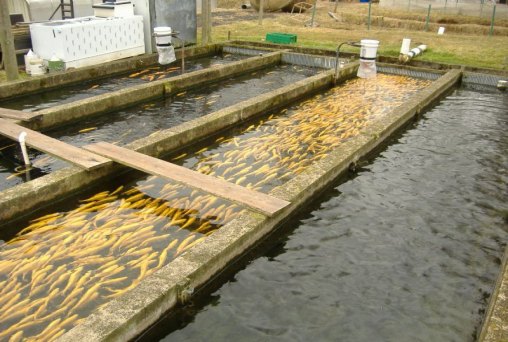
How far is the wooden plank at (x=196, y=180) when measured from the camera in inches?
267

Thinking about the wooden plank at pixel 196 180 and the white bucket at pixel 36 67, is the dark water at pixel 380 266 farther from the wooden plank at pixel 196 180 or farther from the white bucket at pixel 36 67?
the white bucket at pixel 36 67

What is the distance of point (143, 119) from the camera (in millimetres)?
11648

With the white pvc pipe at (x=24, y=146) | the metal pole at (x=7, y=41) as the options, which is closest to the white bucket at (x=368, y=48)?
the white pvc pipe at (x=24, y=146)

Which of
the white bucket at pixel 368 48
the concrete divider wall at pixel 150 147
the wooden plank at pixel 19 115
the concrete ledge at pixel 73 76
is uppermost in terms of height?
the white bucket at pixel 368 48

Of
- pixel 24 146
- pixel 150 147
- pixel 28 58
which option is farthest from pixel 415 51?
pixel 24 146

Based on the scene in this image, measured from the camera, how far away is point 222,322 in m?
5.13

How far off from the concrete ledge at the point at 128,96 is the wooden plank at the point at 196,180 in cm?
266

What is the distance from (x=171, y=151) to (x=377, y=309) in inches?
225

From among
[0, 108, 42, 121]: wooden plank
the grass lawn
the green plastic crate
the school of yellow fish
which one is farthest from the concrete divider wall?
the grass lawn

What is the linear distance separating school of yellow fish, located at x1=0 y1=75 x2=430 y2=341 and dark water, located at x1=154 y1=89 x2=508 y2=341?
1056 mm

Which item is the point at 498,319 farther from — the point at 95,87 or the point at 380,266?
the point at 95,87

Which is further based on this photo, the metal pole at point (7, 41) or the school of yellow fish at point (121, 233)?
the metal pole at point (7, 41)

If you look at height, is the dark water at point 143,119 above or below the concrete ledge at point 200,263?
above

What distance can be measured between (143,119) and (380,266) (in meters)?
7.61
